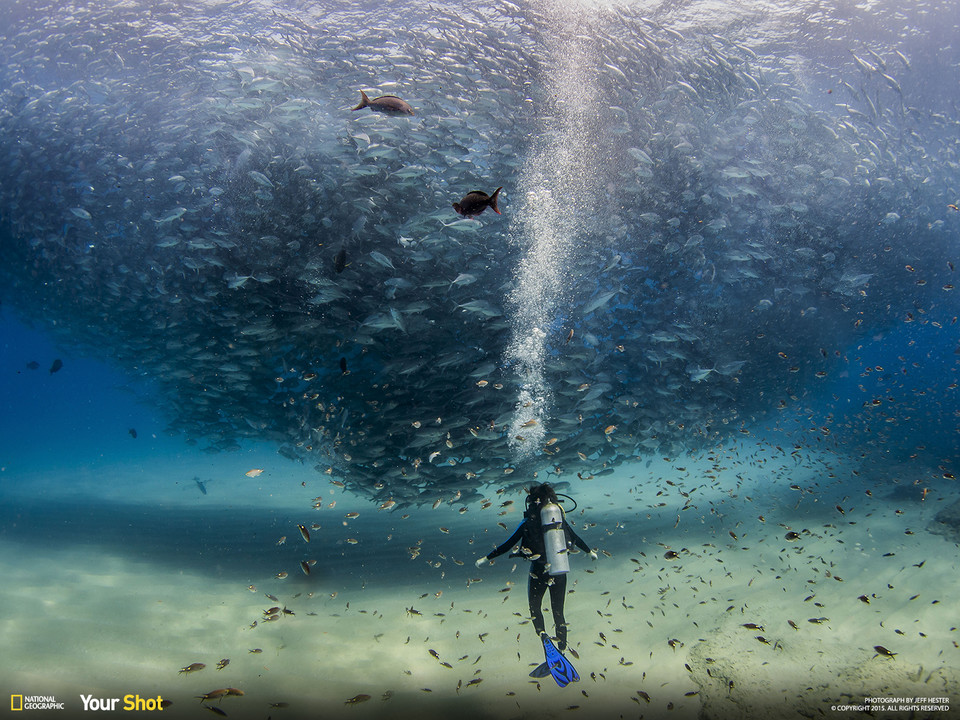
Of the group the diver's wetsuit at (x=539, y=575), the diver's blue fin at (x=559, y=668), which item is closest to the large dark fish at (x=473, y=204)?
the diver's wetsuit at (x=539, y=575)

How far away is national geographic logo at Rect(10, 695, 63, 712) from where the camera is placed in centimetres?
450

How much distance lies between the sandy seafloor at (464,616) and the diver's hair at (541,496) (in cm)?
230

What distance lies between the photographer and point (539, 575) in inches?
253

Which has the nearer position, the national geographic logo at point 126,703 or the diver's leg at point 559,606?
the national geographic logo at point 126,703

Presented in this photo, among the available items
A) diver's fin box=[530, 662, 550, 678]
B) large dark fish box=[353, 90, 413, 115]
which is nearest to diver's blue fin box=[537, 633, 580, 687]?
Answer: diver's fin box=[530, 662, 550, 678]

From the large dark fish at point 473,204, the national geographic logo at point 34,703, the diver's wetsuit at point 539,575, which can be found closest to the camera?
the large dark fish at point 473,204

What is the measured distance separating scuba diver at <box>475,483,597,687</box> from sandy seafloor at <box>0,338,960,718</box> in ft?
2.36

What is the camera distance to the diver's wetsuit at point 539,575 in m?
6.18

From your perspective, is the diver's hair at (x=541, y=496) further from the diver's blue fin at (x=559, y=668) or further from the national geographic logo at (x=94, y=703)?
the national geographic logo at (x=94, y=703)

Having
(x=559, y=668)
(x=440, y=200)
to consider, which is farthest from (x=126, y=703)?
(x=440, y=200)

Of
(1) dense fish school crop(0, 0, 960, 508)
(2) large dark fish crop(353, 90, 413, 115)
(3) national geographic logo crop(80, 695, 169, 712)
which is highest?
(1) dense fish school crop(0, 0, 960, 508)

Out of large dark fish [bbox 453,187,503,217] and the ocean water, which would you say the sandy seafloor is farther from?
large dark fish [bbox 453,187,503,217]

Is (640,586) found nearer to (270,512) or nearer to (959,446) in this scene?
(270,512)

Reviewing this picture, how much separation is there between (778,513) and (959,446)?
2951 cm
